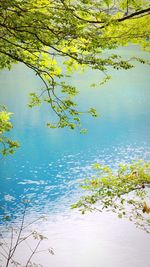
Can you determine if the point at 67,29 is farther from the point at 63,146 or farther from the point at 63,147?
the point at 63,146

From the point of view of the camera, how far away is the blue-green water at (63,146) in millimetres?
24375

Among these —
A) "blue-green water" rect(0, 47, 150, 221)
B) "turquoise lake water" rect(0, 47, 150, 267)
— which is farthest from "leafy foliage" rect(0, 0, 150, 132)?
"blue-green water" rect(0, 47, 150, 221)

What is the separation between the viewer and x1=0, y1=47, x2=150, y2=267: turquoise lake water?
78.1 feet

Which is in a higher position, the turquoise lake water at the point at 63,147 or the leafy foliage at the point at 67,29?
the turquoise lake water at the point at 63,147

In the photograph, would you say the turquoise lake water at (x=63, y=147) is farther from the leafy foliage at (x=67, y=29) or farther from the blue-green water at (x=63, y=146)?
the leafy foliage at (x=67, y=29)

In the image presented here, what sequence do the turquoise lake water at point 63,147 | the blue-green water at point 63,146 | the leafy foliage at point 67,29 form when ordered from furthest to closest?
1. the blue-green water at point 63,146
2. the turquoise lake water at point 63,147
3. the leafy foliage at point 67,29

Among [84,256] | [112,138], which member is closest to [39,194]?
[84,256]

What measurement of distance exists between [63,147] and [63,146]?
0.32m

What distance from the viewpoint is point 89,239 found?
17.9 meters

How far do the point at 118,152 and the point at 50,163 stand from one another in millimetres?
7170

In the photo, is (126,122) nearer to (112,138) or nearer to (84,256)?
(112,138)

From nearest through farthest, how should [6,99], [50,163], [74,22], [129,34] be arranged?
[74,22]
[129,34]
[50,163]
[6,99]

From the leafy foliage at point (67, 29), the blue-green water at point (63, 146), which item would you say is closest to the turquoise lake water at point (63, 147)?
the blue-green water at point (63, 146)

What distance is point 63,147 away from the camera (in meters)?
35.0
